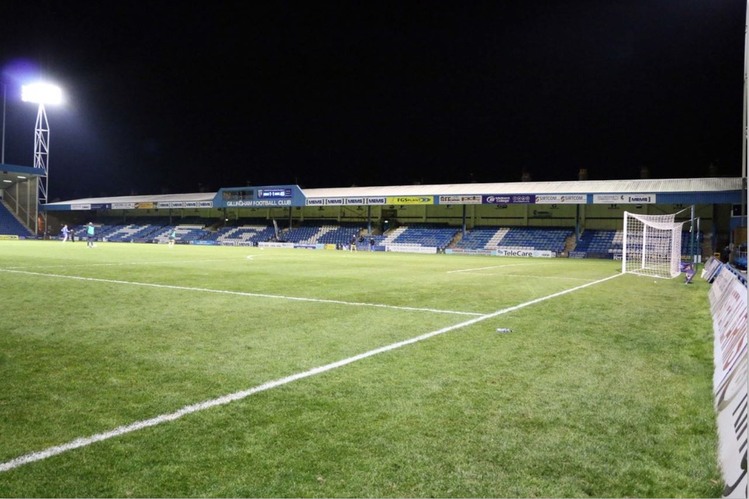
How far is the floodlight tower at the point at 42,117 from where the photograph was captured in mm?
59625

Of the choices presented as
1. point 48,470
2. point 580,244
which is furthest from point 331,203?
point 48,470

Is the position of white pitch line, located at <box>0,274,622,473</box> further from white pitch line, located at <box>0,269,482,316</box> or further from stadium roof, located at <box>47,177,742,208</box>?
stadium roof, located at <box>47,177,742,208</box>

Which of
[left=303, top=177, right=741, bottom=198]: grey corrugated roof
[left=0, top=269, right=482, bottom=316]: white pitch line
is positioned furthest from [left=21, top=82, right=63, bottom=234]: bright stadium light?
[left=0, top=269, right=482, bottom=316]: white pitch line

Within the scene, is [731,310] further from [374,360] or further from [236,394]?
[236,394]

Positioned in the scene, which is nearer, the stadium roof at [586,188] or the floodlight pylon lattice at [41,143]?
the stadium roof at [586,188]

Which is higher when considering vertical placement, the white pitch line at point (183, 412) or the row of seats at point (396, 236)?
the row of seats at point (396, 236)

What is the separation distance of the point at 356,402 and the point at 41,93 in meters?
70.7

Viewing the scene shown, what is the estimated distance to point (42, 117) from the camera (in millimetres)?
62844

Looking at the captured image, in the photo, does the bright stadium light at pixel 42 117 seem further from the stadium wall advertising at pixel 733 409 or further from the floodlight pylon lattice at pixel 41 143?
the stadium wall advertising at pixel 733 409

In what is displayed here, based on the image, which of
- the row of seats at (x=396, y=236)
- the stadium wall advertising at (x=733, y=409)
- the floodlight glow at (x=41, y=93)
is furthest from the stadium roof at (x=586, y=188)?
the stadium wall advertising at (x=733, y=409)

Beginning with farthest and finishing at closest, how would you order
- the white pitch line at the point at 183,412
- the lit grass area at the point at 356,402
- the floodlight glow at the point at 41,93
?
the floodlight glow at the point at 41,93 → the white pitch line at the point at 183,412 → the lit grass area at the point at 356,402

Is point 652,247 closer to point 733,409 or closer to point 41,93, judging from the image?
point 733,409

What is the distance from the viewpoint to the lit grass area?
3176 mm

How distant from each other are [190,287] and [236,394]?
→ 31.7ft
